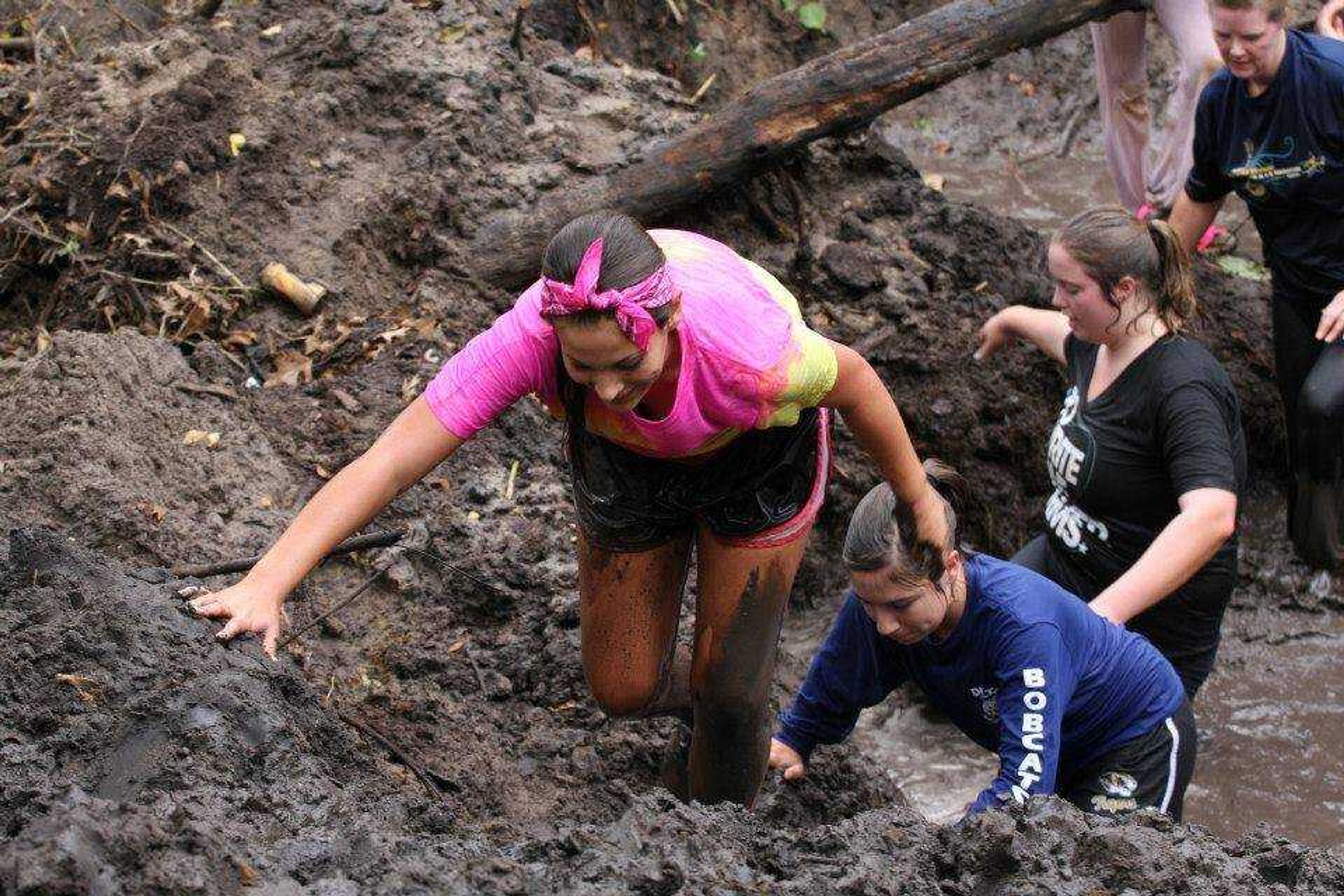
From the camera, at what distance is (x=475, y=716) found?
15.5ft

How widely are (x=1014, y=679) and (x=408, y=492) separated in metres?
2.64

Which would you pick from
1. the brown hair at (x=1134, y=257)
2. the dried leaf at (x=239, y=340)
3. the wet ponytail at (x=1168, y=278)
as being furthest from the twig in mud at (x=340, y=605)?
the wet ponytail at (x=1168, y=278)

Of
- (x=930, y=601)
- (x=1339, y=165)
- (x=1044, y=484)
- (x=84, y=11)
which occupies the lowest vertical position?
(x=1044, y=484)

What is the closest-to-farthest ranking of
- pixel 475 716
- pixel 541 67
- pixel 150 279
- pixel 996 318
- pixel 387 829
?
pixel 387 829, pixel 475 716, pixel 996 318, pixel 150 279, pixel 541 67

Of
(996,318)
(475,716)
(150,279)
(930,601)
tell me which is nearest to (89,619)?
(475,716)

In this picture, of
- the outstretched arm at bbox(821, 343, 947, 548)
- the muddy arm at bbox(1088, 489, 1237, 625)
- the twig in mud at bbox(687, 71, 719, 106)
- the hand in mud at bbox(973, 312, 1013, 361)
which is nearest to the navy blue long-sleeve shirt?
the muddy arm at bbox(1088, 489, 1237, 625)

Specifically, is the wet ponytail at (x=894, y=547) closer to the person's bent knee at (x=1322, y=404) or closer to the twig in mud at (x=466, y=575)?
the twig in mud at (x=466, y=575)

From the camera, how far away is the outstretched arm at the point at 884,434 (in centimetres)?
337

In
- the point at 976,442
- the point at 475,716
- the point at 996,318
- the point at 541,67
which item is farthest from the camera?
the point at 541,67

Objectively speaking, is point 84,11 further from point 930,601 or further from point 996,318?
point 930,601

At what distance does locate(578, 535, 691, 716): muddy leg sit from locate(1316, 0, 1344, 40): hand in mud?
3603 mm

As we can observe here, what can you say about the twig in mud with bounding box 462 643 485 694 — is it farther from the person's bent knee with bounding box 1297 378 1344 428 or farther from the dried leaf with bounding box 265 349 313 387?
the person's bent knee with bounding box 1297 378 1344 428

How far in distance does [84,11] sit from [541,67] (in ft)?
7.67

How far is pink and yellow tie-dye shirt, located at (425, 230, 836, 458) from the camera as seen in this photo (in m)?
3.23
